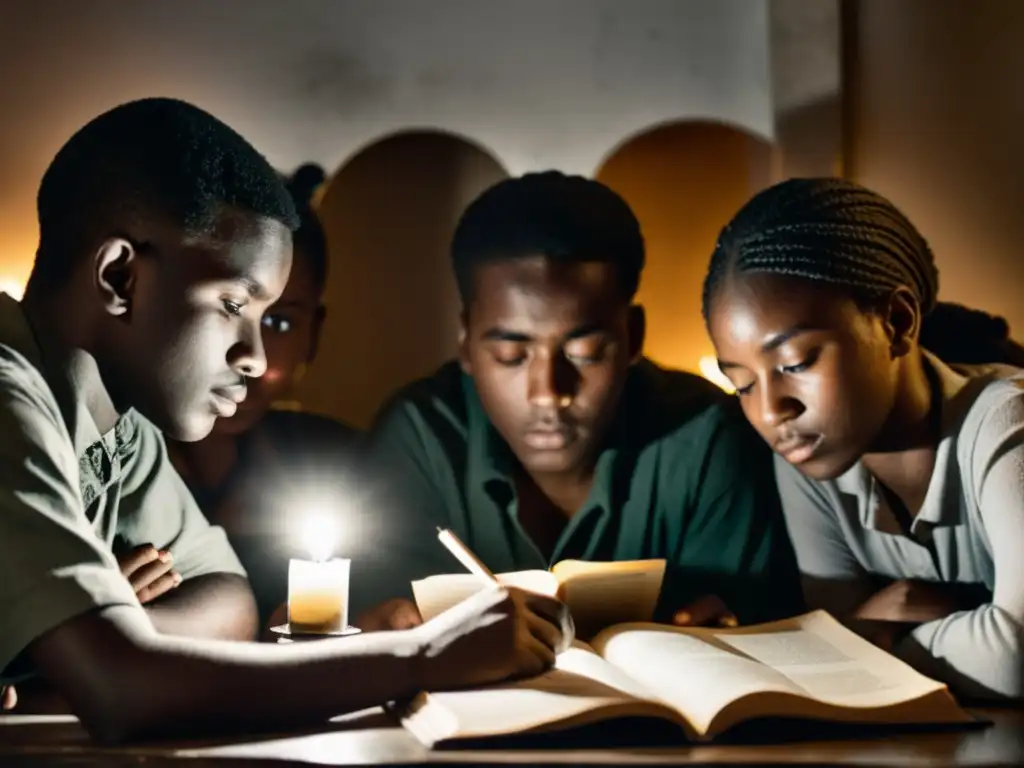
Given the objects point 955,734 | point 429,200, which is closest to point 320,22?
point 429,200

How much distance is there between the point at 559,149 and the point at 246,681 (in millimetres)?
1145

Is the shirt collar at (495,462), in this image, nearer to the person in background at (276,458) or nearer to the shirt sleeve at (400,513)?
the shirt sleeve at (400,513)

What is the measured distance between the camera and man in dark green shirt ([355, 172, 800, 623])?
1.61 metres

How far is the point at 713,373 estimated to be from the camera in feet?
6.18

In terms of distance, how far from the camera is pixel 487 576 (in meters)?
1.21

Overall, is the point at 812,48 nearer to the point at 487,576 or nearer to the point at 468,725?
the point at 487,576

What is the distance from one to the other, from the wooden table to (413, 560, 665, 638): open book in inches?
10.9

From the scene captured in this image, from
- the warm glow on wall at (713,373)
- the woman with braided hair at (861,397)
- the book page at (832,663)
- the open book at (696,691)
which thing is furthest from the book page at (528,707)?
the warm glow on wall at (713,373)

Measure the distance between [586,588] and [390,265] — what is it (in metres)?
0.76

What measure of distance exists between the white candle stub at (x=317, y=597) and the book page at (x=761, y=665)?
0.90ft

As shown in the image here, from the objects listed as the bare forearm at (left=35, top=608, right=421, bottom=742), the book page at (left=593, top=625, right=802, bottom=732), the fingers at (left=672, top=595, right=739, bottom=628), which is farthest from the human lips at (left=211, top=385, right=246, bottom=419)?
the fingers at (left=672, top=595, right=739, bottom=628)

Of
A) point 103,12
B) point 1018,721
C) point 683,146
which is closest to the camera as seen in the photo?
point 1018,721

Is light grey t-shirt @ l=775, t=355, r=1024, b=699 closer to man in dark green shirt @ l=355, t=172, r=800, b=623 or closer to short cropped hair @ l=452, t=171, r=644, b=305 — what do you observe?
man in dark green shirt @ l=355, t=172, r=800, b=623

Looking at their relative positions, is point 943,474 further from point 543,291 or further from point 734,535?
point 543,291
